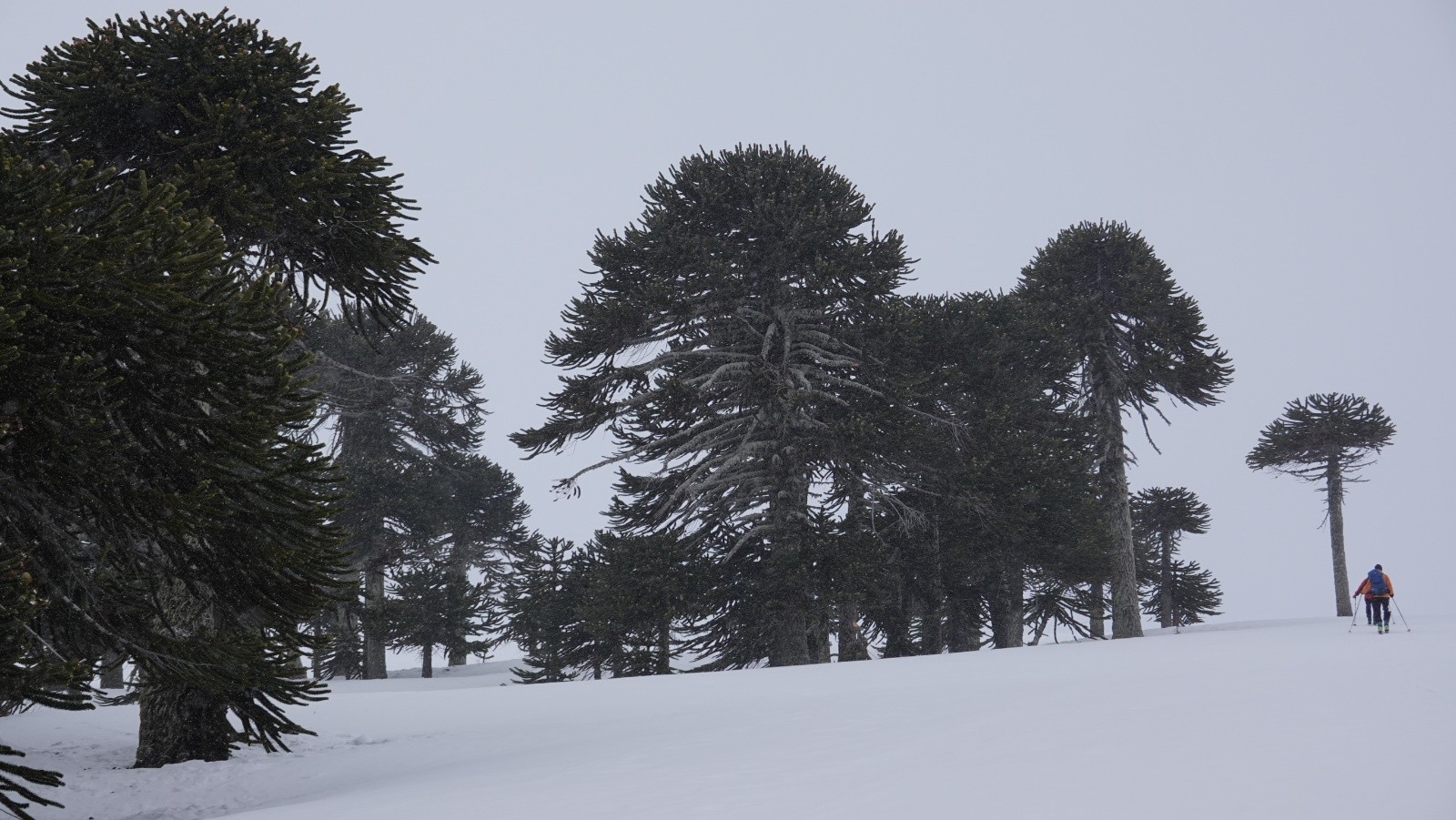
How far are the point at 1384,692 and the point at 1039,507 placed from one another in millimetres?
13859

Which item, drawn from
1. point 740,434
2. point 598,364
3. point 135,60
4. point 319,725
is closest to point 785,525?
point 740,434

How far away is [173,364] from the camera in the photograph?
259 inches

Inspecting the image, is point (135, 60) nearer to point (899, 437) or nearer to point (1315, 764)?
point (1315, 764)

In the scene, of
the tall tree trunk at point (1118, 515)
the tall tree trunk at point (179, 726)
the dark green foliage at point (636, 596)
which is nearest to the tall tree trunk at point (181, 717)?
the tall tree trunk at point (179, 726)

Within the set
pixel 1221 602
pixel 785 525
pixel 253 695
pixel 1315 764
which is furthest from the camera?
pixel 1221 602

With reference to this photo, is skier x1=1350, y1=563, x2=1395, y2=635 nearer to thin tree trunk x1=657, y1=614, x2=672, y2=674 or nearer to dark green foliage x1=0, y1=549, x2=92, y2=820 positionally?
thin tree trunk x1=657, y1=614, x2=672, y2=674

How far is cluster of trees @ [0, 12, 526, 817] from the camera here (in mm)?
5973

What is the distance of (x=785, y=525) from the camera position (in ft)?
62.6

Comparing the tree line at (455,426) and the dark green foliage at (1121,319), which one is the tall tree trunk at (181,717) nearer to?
the tree line at (455,426)

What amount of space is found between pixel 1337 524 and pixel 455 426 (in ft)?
85.1

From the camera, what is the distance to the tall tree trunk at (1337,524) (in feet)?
87.5

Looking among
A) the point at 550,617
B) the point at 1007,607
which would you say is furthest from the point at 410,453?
the point at 1007,607

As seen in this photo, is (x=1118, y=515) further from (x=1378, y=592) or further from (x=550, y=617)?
(x=550, y=617)

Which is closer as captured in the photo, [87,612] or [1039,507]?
[87,612]
